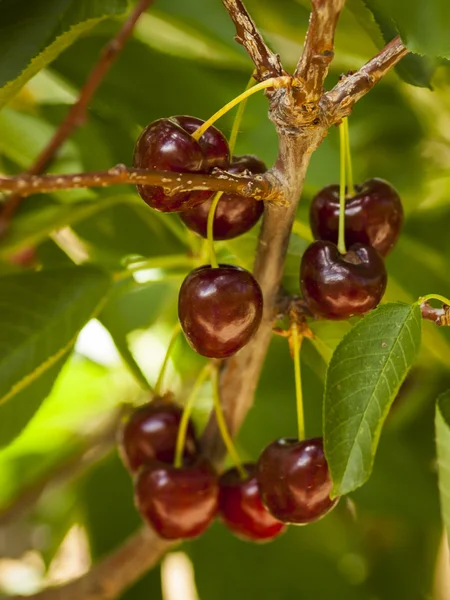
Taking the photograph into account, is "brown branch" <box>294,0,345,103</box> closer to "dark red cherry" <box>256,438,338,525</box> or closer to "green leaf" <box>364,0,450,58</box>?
"green leaf" <box>364,0,450,58</box>

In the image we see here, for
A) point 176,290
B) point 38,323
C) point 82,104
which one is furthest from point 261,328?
point 176,290

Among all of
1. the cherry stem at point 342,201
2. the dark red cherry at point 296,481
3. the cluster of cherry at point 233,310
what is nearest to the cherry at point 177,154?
the cluster of cherry at point 233,310

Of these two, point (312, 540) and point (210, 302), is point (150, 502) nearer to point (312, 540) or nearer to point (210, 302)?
point (210, 302)

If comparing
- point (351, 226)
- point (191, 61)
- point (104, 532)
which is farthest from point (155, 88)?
point (104, 532)

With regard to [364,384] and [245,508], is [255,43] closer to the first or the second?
[364,384]

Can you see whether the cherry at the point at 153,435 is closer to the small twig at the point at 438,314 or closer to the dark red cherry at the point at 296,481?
the dark red cherry at the point at 296,481
